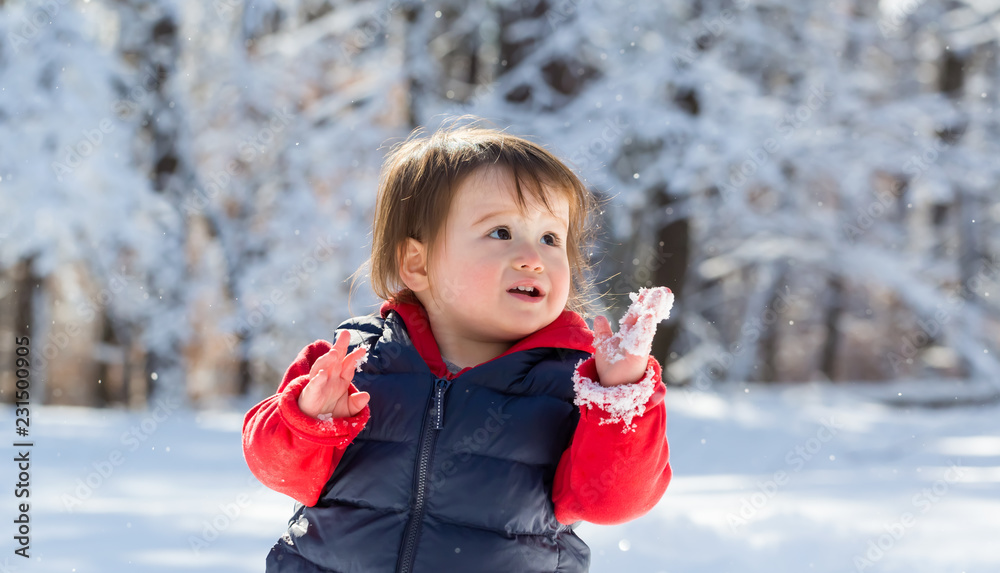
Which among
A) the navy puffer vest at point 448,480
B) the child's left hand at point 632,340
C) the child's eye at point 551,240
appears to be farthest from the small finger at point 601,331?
the child's eye at point 551,240

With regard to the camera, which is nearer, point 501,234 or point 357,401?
point 357,401

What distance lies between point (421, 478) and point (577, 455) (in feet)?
1.08

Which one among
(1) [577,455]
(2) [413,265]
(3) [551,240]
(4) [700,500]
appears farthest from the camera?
(4) [700,500]

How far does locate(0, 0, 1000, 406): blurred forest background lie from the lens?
6719 mm

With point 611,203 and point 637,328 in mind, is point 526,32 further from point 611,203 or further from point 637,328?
point 637,328

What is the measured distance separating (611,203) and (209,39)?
434cm

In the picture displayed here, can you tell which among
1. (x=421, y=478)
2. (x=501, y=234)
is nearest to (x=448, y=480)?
(x=421, y=478)

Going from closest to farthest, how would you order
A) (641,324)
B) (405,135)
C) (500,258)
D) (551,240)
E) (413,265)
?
(641,324) → (500,258) → (551,240) → (413,265) → (405,135)

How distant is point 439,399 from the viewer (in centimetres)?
173

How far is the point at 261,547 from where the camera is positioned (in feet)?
9.92

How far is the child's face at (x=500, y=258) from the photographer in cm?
178

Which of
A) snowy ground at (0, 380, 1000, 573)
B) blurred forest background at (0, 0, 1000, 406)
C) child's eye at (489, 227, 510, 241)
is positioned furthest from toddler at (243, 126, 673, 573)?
blurred forest background at (0, 0, 1000, 406)

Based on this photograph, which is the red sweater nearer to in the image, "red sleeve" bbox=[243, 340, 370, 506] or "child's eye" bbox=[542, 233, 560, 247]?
"red sleeve" bbox=[243, 340, 370, 506]

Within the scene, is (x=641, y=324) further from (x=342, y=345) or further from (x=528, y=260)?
(x=342, y=345)
